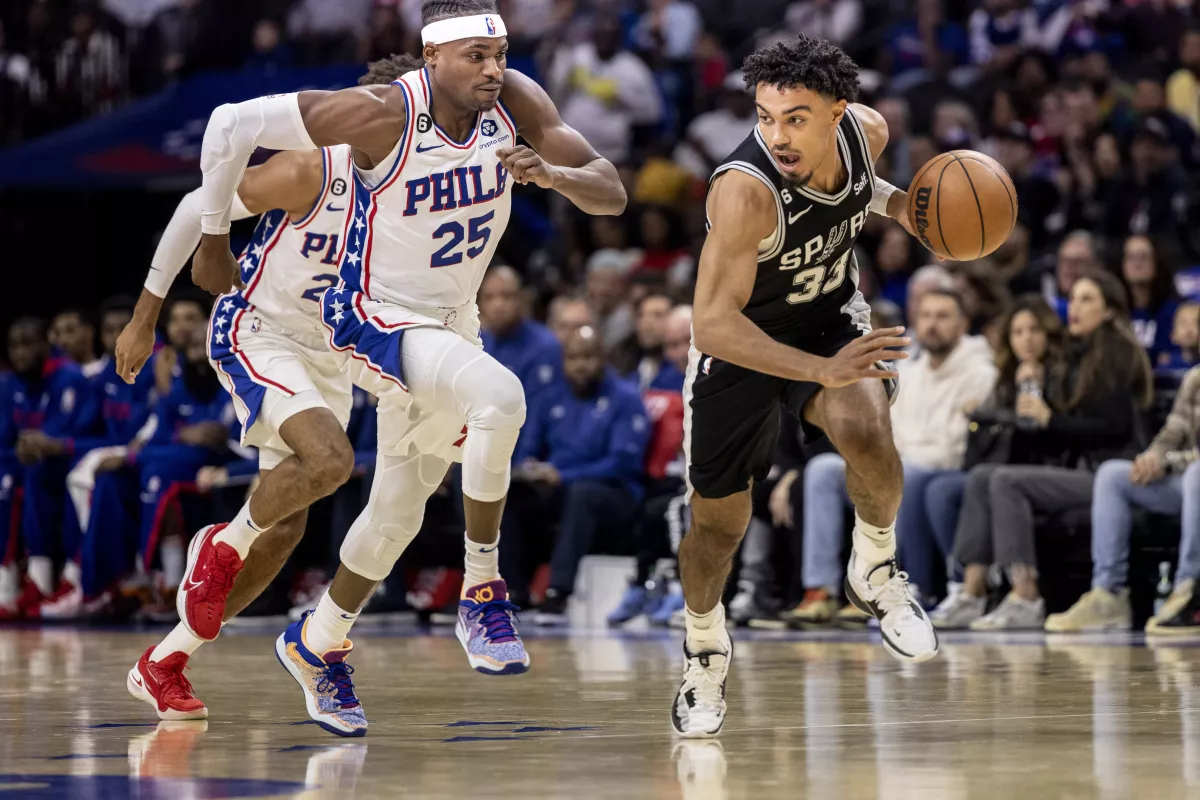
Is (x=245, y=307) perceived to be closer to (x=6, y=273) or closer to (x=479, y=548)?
(x=479, y=548)

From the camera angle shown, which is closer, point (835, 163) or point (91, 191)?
point (835, 163)

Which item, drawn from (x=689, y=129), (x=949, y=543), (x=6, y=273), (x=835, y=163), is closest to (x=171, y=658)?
(x=835, y=163)

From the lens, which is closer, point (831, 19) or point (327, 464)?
point (327, 464)

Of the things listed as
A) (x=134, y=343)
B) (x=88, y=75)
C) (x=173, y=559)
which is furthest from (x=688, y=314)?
(x=88, y=75)

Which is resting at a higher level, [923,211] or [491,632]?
[923,211]

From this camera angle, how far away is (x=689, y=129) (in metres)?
13.6

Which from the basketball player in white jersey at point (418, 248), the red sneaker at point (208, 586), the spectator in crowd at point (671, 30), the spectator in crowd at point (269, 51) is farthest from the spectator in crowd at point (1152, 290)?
the spectator in crowd at point (269, 51)

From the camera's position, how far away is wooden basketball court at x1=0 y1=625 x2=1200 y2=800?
3914 millimetres

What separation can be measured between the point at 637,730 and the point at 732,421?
90 centimetres

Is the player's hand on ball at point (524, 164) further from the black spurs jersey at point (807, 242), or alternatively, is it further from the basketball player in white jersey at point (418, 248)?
the black spurs jersey at point (807, 242)

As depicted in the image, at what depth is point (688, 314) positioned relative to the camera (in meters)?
9.91

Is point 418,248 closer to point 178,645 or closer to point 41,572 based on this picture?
point 178,645

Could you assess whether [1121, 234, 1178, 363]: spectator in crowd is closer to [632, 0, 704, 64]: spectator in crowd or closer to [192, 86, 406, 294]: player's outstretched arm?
[192, 86, 406, 294]: player's outstretched arm

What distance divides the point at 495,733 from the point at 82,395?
7621 mm
